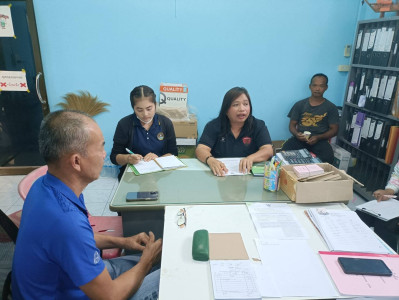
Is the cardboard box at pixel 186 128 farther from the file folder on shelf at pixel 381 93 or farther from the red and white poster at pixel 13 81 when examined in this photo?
the file folder on shelf at pixel 381 93

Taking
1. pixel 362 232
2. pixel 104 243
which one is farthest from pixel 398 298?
pixel 104 243

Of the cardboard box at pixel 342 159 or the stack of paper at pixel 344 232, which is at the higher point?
the stack of paper at pixel 344 232

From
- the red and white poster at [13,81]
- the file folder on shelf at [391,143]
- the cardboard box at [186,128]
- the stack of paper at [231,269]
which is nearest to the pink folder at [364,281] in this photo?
the stack of paper at [231,269]

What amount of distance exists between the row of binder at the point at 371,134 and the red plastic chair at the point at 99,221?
2575 mm

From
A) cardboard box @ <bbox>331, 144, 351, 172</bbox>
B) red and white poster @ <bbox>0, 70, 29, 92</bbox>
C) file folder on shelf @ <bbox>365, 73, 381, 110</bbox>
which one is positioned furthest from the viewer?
cardboard box @ <bbox>331, 144, 351, 172</bbox>

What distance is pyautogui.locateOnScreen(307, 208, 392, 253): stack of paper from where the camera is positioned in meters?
1.17

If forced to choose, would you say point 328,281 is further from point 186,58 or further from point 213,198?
point 186,58

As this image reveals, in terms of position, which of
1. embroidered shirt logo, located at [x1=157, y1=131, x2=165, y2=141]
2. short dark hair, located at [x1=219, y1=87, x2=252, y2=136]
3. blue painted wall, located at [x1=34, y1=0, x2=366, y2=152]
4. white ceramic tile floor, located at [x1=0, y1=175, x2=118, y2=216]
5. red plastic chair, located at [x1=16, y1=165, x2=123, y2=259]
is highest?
blue painted wall, located at [x1=34, y1=0, x2=366, y2=152]

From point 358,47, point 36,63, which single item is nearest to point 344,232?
point 358,47

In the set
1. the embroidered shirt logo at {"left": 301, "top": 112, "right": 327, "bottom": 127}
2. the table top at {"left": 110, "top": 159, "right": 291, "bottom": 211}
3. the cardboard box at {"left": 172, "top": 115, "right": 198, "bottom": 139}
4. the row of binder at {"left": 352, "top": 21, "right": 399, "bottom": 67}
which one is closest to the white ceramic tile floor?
the cardboard box at {"left": 172, "top": 115, "right": 198, "bottom": 139}

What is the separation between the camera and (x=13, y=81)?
10.7 feet

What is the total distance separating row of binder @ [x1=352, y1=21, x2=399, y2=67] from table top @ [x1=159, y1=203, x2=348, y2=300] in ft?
6.94

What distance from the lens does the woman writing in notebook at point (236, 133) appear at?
2.11m

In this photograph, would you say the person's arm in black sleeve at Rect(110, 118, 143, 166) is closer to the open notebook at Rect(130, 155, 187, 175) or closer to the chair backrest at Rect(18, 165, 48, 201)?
the open notebook at Rect(130, 155, 187, 175)
